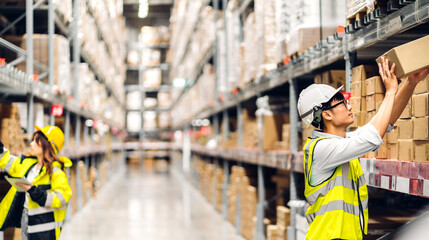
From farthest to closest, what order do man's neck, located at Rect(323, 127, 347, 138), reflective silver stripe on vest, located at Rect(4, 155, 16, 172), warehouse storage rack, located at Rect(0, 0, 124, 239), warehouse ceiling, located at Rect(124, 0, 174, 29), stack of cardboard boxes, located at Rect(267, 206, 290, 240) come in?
warehouse ceiling, located at Rect(124, 0, 174, 29), stack of cardboard boxes, located at Rect(267, 206, 290, 240), warehouse storage rack, located at Rect(0, 0, 124, 239), reflective silver stripe on vest, located at Rect(4, 155, 16, 172), man's neck, located at Rect(323, 127, 347, 138)

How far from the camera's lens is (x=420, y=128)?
247 cm

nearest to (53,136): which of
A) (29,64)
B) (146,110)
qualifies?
(29,64)

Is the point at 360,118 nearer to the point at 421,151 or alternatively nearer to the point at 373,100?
the point at 373,100

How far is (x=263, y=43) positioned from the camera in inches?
211

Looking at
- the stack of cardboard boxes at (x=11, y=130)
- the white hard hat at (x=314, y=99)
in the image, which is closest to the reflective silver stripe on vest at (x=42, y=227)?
the stack of cardboard boxes at (x=11, y=130)

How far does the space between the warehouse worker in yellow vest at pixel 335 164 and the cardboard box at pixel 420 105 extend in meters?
0.12

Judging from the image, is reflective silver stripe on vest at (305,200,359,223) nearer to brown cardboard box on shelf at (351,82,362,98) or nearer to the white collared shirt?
the white collared shirt

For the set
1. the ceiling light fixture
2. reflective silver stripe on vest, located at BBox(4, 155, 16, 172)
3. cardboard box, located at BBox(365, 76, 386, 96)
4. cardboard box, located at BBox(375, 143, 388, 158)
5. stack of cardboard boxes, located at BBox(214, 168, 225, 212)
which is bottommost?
stack of cardboard boxes, located at BBox(214, 168, 225, 212)

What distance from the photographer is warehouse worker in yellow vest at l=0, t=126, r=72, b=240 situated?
141 inches

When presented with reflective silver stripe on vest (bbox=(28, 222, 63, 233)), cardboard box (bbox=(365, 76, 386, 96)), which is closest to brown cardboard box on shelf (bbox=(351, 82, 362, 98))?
cardboard box (bbox=(365, 76, 386, 96))

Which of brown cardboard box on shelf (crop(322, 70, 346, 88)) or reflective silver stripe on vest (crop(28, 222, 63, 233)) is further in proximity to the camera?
brown cardboard box on shelf (crop(322, 70, 346, 88))

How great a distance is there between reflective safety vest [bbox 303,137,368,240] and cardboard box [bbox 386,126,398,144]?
39 centimetres

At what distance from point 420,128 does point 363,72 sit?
0.62 m

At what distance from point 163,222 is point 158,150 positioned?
54.5ft
